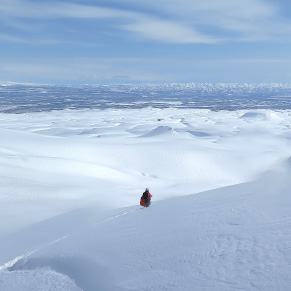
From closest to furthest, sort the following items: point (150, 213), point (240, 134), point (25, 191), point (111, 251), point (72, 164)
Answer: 1. point (111, 251)
2. point (150, 213)
3. point (25, 191)
4. point (72, 164)
5. point (240, 134)

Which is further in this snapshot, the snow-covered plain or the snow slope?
the snow-covered plain

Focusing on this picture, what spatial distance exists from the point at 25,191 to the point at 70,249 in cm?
872

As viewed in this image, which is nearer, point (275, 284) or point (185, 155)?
point (275, 284)

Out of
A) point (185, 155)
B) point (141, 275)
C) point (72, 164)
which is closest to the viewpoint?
point (141, 275)

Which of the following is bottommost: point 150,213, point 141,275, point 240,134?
point 240,134

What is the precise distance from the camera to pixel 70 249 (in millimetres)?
7605

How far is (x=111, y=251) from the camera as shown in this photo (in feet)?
23.5

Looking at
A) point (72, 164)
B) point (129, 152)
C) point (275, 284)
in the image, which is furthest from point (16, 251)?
point (129, 152)

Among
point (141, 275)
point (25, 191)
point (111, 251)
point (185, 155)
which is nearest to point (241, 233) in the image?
point (141, 275)

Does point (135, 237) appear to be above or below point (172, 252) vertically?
below

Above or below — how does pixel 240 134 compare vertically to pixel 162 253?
below

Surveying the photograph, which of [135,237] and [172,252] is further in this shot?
[135,237]

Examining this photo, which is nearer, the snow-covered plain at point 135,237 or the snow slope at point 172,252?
the snow slope at point 172,252

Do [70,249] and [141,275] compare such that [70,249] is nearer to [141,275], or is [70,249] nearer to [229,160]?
A: [141,275]
